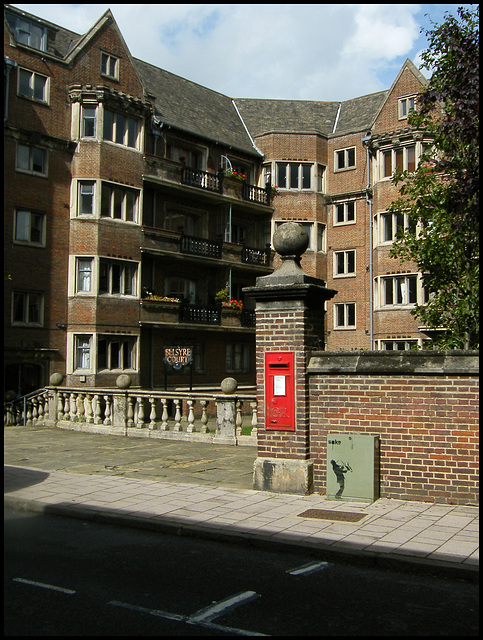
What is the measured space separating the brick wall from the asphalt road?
104 inches

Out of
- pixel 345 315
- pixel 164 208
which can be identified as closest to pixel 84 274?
pixel 164 208

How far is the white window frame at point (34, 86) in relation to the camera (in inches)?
1027

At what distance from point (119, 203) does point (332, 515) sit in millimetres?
22558

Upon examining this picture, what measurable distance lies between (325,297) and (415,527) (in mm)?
3794

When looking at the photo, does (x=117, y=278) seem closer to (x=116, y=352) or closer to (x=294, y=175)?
(x=116, y=352)

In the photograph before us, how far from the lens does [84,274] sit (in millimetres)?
27641

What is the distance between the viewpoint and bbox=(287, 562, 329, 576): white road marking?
6335 millimetres

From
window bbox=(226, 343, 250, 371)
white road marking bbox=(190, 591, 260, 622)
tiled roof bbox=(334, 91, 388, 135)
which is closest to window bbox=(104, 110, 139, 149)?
window bbox=(226, 343, 250, 371)

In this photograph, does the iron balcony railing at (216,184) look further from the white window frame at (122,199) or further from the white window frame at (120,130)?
the white window frame at (122,199)

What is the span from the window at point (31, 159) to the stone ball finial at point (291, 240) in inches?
745

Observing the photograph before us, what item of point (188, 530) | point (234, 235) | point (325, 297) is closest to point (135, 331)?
point (234, 235)

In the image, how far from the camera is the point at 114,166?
28203mm

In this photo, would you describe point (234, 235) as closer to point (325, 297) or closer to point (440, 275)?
point (440, 275)

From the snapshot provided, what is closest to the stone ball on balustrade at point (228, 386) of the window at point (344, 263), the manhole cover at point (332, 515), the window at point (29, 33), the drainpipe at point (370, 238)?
the manhole cover at point (332, 515)
